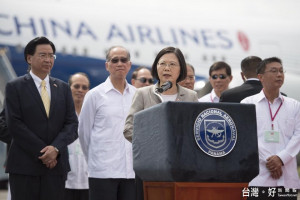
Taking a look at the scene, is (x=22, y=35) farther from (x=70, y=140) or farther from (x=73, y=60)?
(x=70, y=140)

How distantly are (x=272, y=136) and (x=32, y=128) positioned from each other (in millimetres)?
1798

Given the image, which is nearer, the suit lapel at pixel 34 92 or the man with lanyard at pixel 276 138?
the suit lapel at pixel 34 92

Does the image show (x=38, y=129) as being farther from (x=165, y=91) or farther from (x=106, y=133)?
(x=165, y=91)

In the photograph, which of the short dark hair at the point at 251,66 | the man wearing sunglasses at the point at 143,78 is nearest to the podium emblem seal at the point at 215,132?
the short dark hair at the point at 251,66

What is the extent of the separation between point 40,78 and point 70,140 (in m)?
0.49

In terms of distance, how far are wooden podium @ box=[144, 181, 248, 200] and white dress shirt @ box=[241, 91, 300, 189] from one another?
171 cm

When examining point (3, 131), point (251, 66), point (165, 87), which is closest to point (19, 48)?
point (251, 66)

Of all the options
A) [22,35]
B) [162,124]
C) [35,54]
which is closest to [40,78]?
[35,54]

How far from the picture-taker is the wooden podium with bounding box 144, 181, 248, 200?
2938 millimetres

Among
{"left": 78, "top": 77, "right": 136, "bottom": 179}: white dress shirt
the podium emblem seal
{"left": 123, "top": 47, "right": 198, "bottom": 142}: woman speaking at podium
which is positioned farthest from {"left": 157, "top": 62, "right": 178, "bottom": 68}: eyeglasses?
{"left": 78, "top": 77, "right": 136, "bottom": 179}: white dress shirt

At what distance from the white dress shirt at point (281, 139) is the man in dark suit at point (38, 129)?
4.70 ft

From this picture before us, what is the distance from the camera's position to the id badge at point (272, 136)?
15.6 feet

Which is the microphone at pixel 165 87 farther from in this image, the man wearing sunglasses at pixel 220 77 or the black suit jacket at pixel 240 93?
the man wearing sunglasses at pixel 220 77

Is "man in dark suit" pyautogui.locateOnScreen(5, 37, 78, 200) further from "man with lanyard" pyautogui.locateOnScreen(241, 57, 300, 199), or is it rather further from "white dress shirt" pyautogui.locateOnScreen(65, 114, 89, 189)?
"white dress shirt" pyautogui.locateOnScreen(65, 114, 89, 189)
